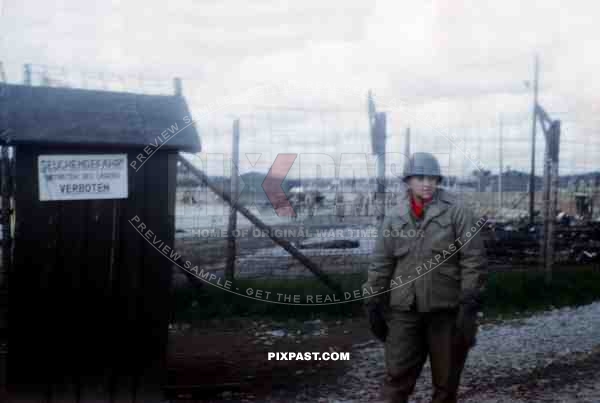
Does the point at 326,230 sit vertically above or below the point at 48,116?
below

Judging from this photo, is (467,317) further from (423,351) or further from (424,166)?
(424,166)

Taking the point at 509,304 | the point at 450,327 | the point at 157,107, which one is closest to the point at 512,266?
the point at 509,304

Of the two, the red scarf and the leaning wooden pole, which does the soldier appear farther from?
the leaning wooden pole

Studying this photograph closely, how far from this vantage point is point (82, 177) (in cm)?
379

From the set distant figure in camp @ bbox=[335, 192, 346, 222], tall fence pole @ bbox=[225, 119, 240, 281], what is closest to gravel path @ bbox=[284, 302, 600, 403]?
distant figure in camp @ bbox=[335, 192, 346, 222]

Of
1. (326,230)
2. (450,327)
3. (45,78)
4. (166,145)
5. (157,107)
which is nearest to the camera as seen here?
(450,327)

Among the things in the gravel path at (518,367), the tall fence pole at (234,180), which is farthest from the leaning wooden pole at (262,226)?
Result: the gravel path at (518,367)

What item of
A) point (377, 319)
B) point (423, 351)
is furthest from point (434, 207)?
point (423, 351)

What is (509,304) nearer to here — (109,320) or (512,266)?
(512,266)

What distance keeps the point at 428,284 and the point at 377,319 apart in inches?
17.0

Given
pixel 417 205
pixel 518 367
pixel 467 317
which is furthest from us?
pixel 518 367

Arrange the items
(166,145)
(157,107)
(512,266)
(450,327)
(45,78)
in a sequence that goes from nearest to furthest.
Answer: (450,327) → (166,145) → (157,107) → (45,78) → (512,266)

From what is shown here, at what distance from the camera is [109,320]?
390 centimetres

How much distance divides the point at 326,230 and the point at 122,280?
2930 millimetres
